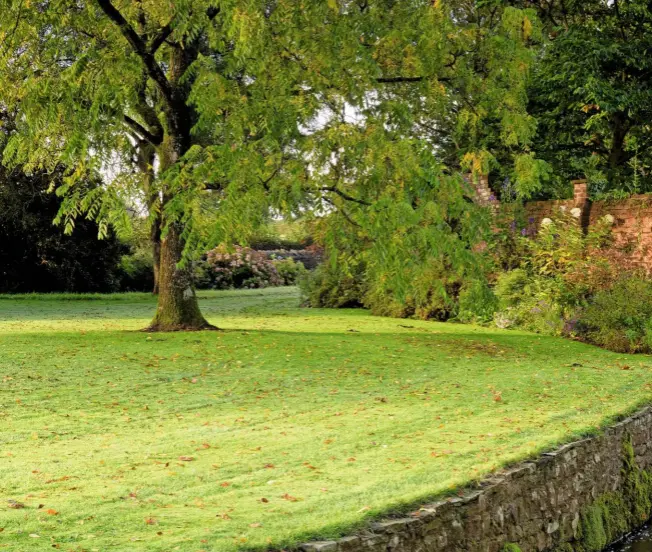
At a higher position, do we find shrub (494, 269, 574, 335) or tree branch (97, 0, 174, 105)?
tree branch (97, 0, 174, 105)

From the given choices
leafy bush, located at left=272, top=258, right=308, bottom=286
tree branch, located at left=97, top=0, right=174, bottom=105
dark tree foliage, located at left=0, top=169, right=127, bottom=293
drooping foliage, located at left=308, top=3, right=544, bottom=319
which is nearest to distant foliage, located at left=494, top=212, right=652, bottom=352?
drooping foliage, located at left=308, top=3, right=544, bottom=319

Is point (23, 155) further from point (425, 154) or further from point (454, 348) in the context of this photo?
point (454, 348)

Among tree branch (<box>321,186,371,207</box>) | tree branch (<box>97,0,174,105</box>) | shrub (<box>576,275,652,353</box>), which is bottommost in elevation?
shrub (<box>576,275,652,353</box>)

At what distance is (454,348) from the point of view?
13.7m

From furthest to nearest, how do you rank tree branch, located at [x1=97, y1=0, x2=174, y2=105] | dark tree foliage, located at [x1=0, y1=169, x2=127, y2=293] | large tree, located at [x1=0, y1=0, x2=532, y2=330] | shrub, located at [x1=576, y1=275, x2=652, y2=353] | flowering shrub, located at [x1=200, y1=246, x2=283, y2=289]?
flowering shrub, located at [x1=200, y1=246, x2=283, y2=289] < dark tree foliage, located at [x1=0, y1=169, x2=127, y2=293] < shrub, located at [x1=576, y1=275, x2=652, y2=353] < tree branch, located at [x1=97, y1=0, x2=174, y2=105] < large tree, located at [x1=0, y1=0, x2=532, y2=330]

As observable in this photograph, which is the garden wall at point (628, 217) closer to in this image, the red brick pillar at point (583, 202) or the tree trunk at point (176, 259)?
the red brick pillar at point (583, 202)

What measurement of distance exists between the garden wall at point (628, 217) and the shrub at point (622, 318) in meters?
1.23

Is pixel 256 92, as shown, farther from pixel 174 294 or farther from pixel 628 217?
pixel 628 217

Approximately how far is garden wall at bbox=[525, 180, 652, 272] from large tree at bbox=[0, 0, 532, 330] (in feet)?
13.0

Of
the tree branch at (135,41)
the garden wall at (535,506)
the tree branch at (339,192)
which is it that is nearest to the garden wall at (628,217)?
the tree branch at (339,192)

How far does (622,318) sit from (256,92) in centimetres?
692

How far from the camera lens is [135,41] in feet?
42.5

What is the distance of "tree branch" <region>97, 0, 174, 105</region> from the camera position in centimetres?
Result: 1276

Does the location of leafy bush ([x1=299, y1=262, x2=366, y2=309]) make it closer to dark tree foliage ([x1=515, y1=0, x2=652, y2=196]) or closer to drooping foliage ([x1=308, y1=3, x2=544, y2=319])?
dark tree foliage ([x1=515, y1=0, x2=652, y2=196])
